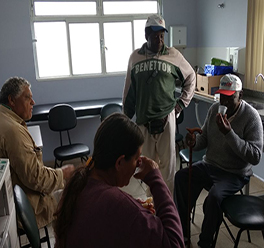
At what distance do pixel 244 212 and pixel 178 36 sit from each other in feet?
10.5

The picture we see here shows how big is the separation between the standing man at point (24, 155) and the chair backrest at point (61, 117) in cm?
164

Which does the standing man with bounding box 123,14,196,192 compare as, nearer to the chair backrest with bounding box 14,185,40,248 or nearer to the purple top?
the chair backrest with bounding box 14,185,40,248

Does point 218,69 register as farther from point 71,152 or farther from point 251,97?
point 71,152

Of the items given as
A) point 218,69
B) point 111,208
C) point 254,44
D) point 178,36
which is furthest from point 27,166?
point 178,36

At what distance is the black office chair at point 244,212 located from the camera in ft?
5.73

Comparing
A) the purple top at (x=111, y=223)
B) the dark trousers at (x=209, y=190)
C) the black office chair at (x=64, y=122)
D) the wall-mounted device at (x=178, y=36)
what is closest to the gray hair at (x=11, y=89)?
the purple top at (x=111, y=223)

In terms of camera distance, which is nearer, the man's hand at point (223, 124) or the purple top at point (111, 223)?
the purple top at point (111, 223)

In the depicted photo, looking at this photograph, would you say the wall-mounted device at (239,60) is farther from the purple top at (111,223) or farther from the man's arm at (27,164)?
the purple top at (111,223)

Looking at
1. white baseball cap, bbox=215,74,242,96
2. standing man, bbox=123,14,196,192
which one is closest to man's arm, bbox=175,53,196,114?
standing man, bbox=123,14,196,192

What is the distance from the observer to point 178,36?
445 cm

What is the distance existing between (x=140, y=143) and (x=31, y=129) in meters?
2.43

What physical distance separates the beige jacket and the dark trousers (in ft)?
3.07

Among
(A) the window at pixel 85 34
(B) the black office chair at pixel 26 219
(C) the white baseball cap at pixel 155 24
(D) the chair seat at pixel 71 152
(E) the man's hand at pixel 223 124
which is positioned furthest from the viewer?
(A) the window at pixel 85 34

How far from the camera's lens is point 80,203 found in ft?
3.08
